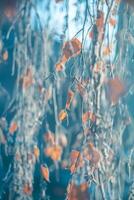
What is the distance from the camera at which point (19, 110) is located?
1649 mm

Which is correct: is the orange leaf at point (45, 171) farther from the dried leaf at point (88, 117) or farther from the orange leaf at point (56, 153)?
the dried leaf at point (88, 117)

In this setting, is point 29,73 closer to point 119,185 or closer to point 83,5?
point 83,5

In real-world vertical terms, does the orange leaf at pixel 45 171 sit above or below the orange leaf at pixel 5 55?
below

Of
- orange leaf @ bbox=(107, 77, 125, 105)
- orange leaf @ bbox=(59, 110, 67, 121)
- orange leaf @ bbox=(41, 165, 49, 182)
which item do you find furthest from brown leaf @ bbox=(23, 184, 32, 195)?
orange leaf @ bbox=(107, 77, 125, 105)

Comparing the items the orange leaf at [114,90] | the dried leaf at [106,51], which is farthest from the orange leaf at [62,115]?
the dried leaf at [106,51]

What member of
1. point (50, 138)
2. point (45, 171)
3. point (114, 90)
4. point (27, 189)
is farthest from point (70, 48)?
point (27, 189)

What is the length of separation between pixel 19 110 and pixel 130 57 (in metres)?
0.62

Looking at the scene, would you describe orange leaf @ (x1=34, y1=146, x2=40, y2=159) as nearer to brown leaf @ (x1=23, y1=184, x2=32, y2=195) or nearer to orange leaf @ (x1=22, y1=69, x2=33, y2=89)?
brown leaf @ (x1=23, y1=184, x2=32, y2=195)

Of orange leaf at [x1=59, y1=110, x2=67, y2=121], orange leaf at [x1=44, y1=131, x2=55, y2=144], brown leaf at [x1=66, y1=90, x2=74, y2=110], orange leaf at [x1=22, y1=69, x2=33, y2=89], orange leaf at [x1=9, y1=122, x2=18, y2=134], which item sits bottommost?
orange leaf at [x1=44, y1=131, x2=55, y2=144]

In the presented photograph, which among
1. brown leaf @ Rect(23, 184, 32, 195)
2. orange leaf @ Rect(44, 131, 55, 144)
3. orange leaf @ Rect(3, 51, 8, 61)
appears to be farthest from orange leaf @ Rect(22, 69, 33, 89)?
brown leaf @ Rect(23, 184, 32, 195)

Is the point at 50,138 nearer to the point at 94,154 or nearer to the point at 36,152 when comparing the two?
the point at 36,152

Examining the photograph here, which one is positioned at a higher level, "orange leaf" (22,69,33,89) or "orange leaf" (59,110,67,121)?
"orange leaf" (22,69,33,89)

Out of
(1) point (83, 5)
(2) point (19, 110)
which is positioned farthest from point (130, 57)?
(2) point (19, 110)

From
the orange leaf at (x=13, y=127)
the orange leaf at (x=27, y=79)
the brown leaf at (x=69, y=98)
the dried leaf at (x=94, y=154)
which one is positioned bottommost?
the dried leaf at (x=94, y=154)
